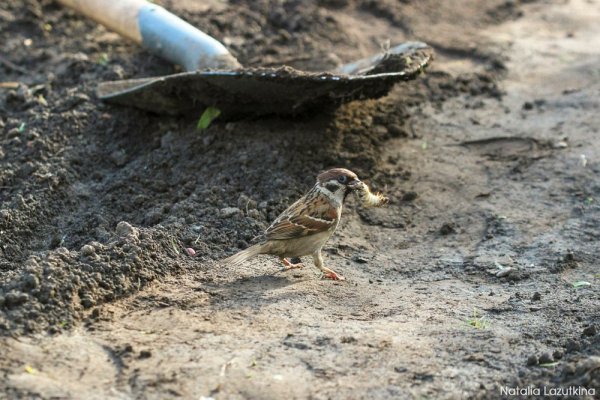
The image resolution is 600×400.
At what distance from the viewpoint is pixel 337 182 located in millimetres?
7395

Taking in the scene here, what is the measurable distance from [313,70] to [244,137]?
1060 millimetres

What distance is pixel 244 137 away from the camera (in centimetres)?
853

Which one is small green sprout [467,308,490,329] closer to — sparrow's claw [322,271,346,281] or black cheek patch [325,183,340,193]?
sparrow's claw [322,271,346,281]

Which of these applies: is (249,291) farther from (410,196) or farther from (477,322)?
(410,196)

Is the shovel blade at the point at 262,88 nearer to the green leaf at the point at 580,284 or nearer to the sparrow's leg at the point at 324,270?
the sparrow's leg at the point at 324,270

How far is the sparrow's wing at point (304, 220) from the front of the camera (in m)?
7.03

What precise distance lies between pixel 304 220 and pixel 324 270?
39 centimetres

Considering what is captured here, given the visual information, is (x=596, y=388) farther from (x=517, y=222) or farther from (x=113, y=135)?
(x=113, y=135)

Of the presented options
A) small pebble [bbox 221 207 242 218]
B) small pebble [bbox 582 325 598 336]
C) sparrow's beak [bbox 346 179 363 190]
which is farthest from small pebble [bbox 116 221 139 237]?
small pebble [bbox 582 325 598 336]

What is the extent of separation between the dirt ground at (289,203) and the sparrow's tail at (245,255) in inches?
4.8

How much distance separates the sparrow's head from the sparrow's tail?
30.0 inches

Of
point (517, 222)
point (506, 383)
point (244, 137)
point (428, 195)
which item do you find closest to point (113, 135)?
point (244, 137)

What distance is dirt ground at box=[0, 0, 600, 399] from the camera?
5543 mm

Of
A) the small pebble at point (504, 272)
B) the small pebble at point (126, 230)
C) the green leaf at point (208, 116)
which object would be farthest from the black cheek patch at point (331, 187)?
the green leaf at point (208, 116)
